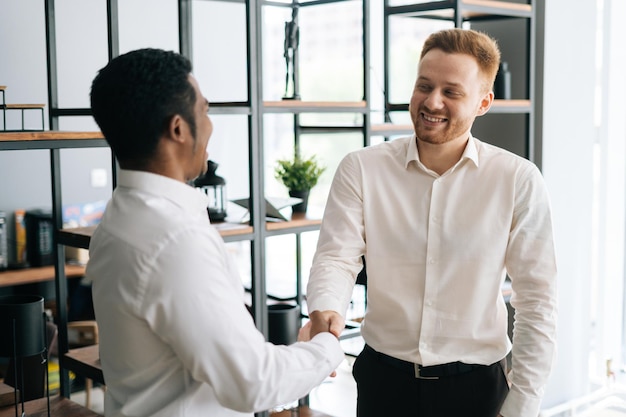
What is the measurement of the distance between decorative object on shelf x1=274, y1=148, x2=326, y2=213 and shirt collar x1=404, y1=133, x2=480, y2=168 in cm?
131

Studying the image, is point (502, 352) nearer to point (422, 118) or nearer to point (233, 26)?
point (422, 118)

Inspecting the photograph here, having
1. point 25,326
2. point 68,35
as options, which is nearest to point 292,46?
point 25,326

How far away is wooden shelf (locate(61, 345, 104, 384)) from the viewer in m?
2.51

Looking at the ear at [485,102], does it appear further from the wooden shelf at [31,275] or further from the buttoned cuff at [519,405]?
the wooden shelf at [31,275]

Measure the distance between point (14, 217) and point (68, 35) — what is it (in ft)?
4.22

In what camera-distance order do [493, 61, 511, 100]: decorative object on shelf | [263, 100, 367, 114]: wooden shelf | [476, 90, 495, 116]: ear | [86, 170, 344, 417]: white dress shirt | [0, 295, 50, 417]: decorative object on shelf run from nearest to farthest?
[86, 170, 344, 417]: white dress shirt < [476, 90, 495, 116]: ear < [0, 295, 50, 417]: decorative object on shelf < [263, 100, 367, 114]: wooden shelf < [493, 61, 511, 100]: decorative object on shelf

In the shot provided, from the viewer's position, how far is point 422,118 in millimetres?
1813

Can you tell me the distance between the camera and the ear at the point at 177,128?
1.22 meters

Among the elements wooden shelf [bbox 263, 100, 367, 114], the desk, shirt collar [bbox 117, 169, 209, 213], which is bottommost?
the desk

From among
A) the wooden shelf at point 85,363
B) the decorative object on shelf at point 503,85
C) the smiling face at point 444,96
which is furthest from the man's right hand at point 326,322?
the decorative object on shelf at point 503,85

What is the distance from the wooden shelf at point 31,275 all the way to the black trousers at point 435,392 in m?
3.05

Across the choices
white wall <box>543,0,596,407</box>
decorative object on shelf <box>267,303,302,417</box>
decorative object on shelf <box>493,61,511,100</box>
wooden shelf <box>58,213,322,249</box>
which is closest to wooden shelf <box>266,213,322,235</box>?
wooden shelf <box>58,213,322,249</box>

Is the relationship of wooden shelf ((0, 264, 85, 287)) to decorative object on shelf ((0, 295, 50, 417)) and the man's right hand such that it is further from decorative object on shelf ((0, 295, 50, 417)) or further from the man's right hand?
the man's right hand

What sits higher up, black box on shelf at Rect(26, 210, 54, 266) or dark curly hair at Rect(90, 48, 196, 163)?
dark curly hair at Rect(90, 48, 196, 163)
